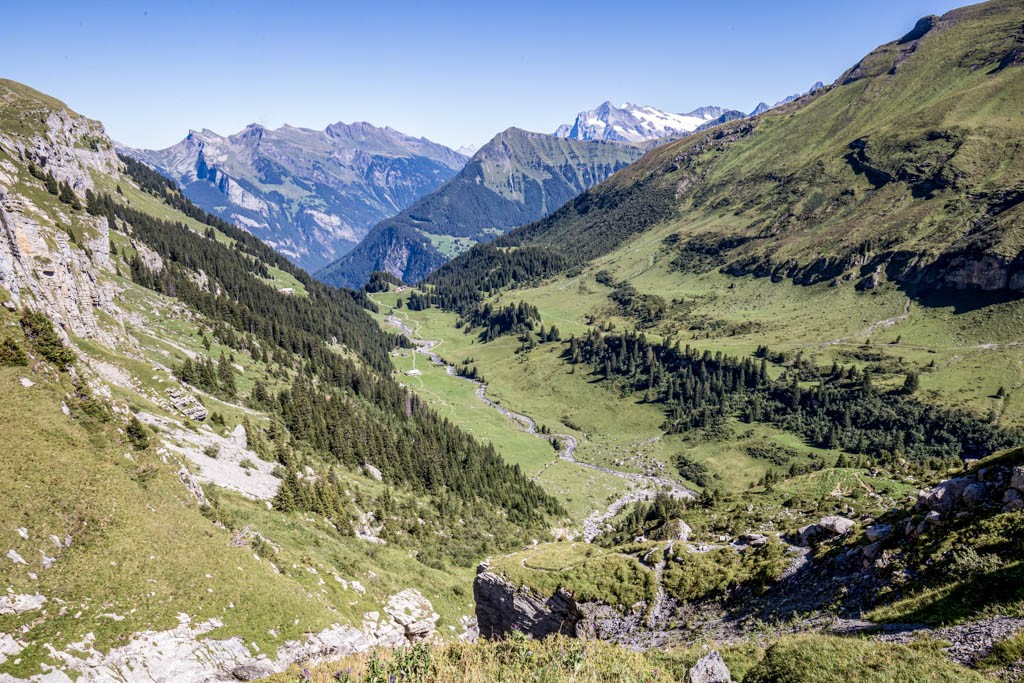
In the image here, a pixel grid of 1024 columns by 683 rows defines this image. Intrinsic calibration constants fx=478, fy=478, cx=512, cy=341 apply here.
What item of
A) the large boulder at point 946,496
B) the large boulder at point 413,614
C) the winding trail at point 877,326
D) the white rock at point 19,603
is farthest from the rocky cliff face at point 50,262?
the winding trail at point 877,326

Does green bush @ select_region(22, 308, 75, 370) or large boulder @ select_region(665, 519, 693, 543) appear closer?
green bush @ select_region(22, 308, 75, 370)

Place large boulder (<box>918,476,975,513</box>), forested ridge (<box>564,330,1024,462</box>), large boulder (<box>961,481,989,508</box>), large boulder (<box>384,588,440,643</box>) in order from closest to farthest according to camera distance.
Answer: large boulder (<box>961,481,989,508</box>)
large boulder (<box>918,476,975,513</box>)
large boulder (<box>384,588,440,643</box>)
forested ridge (<box>564,330,1024,462</box>)

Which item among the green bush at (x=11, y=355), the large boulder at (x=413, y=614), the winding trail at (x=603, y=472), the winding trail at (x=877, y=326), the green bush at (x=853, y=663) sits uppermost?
the green bush at (x=11, y=355)

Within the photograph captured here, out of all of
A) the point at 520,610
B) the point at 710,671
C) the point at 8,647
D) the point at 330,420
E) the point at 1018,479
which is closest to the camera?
the point at 710,671

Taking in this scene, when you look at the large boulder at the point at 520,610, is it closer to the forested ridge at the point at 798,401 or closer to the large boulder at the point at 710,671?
the large boulder at the point at 710,671

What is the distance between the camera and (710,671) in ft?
52.6

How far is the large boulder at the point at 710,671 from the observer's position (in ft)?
51.1

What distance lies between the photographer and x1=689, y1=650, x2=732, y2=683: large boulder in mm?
15586

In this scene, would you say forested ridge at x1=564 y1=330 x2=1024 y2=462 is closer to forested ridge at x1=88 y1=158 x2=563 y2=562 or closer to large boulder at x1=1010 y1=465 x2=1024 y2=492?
forested ridge at x1=88 y1=158 x2=563 y2=562

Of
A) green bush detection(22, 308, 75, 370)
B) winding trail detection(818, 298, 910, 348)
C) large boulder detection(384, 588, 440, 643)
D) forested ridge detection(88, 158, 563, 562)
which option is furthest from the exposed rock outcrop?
winding trail detection(818, 298, 910, 348)

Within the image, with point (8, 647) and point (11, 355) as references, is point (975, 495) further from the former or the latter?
point (11, 355)

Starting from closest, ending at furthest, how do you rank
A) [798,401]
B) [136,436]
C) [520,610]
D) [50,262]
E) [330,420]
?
[520,610] < [136,436] < [50,262] < [330,420] < [798,401]

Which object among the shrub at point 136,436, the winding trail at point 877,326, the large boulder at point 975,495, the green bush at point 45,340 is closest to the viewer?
the large boulder at point 975,495

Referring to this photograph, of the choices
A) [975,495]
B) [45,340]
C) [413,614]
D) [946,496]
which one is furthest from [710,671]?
[45,340]
